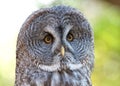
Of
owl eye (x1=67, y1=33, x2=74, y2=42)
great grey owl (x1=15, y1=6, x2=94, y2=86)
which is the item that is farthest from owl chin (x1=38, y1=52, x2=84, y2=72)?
owl eye (x1=67, y1=33, x2=74, y2=42)

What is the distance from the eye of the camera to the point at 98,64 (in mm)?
11812

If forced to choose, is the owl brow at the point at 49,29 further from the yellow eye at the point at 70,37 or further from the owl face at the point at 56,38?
the yellow eye at the point at 70,37

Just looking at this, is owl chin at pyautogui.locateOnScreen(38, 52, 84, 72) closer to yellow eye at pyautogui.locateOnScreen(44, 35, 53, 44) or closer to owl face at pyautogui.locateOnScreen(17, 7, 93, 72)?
owl face at pyautogui.locateOnScreen(17, 7, 93, 72)

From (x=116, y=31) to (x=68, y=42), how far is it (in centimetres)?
319

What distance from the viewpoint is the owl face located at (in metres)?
7.68

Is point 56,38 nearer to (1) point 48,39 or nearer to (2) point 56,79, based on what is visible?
(1) point 48,39

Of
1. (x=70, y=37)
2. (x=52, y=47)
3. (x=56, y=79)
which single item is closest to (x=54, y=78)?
(x=56, y=79)

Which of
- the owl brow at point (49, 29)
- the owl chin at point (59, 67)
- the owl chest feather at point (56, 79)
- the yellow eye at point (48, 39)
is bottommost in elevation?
the owl chest feather at point (56, 79)

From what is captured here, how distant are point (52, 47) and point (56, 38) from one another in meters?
0.09

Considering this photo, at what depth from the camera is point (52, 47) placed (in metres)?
7.70

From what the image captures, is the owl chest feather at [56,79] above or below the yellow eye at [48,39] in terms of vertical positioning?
below

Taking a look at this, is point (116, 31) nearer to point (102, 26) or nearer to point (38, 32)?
point (102, 26)

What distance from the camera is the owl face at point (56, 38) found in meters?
7.68

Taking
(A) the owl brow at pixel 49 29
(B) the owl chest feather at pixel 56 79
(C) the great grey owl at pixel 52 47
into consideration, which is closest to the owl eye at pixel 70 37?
(C) the great grey owl at pixel 52 47
